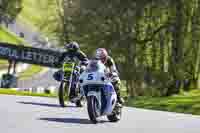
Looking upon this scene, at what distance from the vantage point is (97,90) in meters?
Answer: 10.6

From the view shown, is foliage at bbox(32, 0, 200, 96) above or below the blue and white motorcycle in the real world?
above

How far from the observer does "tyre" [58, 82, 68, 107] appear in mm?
14477

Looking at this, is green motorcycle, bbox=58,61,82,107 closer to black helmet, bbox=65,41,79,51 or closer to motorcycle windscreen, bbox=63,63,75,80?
motorcycle windscreen, bbox=63,63,75,80

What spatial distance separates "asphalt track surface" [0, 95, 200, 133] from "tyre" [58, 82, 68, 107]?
2.12ft

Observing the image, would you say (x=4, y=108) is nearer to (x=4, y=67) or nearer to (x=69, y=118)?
(x=69, y=118)

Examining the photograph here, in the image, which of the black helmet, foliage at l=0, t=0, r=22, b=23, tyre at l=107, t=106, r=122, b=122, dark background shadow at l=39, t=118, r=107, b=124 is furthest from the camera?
foliage at l=0, t=0, r=22, b=23

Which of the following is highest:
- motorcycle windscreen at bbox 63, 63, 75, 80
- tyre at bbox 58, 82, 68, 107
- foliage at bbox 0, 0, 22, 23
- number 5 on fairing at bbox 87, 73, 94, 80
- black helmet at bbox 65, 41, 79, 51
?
foliage at bbox 0, 0, 22, 23

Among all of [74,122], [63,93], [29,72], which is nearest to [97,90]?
[74,122]

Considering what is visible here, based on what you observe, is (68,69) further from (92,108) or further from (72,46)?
(92,108)

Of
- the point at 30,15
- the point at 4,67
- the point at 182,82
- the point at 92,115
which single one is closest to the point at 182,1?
the point at 182,82

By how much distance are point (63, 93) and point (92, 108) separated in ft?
13.7

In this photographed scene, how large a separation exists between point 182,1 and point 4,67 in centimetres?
2957

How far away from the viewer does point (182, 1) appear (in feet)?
90.6

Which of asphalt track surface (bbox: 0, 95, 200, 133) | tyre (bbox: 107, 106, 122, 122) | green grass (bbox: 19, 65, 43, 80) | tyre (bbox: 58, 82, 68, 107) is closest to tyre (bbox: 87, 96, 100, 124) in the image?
asphalt track surface (bbox: 0, 95, 200, 133)
